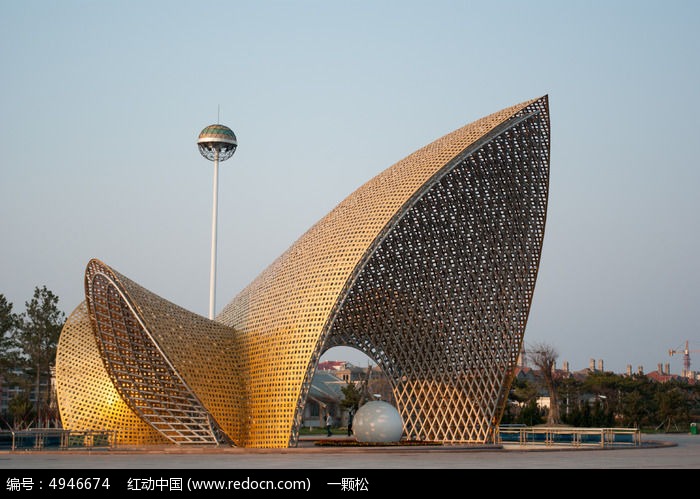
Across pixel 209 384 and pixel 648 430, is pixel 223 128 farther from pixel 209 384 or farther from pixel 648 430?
pixel 648 430

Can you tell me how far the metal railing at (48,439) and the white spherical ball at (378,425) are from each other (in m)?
8.84

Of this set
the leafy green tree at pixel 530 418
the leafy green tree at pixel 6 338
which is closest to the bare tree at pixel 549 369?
the leafy green tree at pixel 530 418

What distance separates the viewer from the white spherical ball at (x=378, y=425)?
3102cm

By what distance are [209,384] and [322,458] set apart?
27.4ft

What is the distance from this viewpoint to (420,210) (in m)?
37.0

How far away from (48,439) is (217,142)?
98.9 feet

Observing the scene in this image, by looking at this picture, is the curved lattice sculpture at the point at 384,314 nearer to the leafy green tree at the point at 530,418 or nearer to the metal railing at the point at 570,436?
the metal railing at the point at 570,436

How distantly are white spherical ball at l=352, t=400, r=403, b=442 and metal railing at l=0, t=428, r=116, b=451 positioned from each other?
29.0ft

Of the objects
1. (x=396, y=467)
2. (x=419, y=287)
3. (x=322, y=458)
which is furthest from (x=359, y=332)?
(x=396, y=467)

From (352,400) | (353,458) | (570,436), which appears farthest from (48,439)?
(352,400)

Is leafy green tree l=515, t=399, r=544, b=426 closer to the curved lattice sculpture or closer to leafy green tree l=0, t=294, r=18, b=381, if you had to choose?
the curved lattice sculpture

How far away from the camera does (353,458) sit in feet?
81.6

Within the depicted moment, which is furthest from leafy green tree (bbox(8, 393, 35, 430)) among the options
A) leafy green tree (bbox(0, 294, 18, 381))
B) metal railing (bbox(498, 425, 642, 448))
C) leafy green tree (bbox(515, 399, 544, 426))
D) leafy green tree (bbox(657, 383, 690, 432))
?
leafy green tree (bbox(657, 383, 690, 432))

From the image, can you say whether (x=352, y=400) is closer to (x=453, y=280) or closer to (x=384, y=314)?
(x=384, y=314)
